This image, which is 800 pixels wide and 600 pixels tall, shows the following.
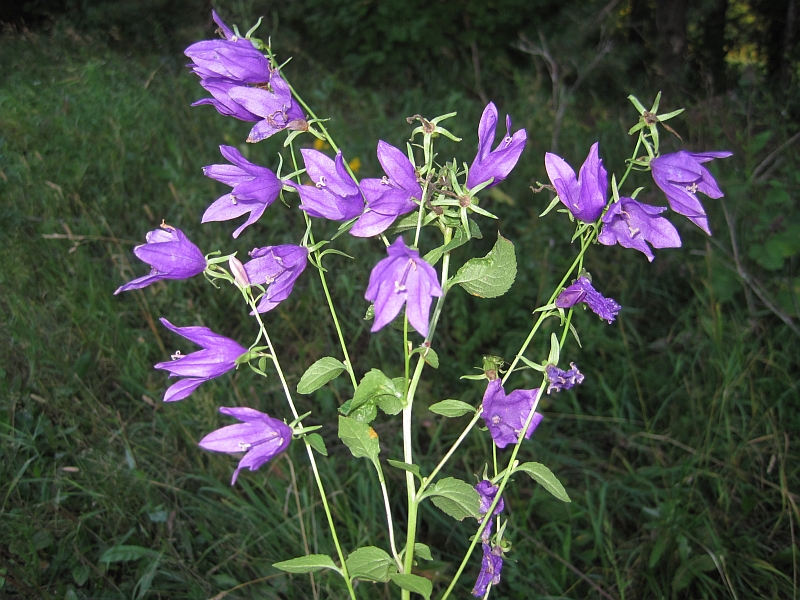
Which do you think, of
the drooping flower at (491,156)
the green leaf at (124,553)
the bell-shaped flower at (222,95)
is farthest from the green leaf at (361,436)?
the green leaf at (124,553)

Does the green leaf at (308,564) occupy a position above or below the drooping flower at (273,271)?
below

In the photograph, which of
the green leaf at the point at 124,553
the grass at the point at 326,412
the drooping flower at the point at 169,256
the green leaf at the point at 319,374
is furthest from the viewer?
the grass at the point at 326,412

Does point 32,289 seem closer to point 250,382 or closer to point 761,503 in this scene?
point 250,382

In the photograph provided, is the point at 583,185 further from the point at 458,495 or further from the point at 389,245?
the point at 458,495

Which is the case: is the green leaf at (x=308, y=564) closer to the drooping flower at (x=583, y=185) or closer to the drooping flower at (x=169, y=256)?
the drooping flower at (x=169, y=256)

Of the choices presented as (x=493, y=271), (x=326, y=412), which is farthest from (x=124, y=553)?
(x=493, y=271)

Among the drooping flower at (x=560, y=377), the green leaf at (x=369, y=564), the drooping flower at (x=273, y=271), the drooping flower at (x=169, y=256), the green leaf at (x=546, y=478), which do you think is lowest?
the green leaf at (x=369, y=564)
